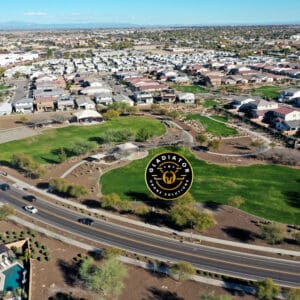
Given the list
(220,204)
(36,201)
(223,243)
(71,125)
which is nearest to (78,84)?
(71,125)

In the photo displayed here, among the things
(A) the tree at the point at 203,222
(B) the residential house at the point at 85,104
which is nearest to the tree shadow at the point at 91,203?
(A) the tree at the point at 203,222

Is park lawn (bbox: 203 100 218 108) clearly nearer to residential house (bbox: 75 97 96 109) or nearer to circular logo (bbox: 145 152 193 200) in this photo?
residential house (bbox: 75 97 96 109)

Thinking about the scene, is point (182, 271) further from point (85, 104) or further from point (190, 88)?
point (190, 88)

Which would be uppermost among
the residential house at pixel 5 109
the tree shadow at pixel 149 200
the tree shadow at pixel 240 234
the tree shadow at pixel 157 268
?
the residential house at pixel 5 109

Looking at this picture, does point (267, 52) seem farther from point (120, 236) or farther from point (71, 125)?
point (120, 236)


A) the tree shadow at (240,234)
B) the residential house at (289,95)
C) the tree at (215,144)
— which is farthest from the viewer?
the residential house at (289,95)

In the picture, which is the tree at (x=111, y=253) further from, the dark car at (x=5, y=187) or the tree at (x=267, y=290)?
the dark car at (x=5, y=187)

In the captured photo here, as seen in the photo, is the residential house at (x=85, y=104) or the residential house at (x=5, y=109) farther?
the residential house at (x=85, y=104)
